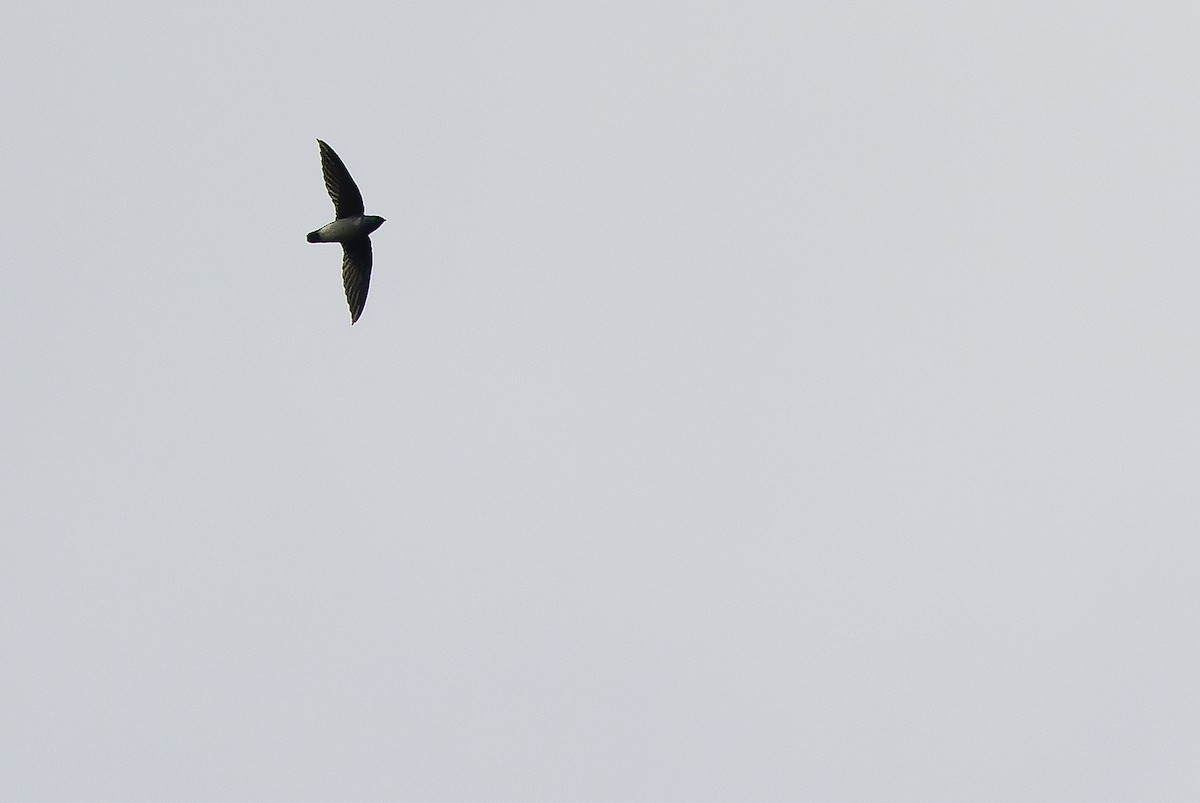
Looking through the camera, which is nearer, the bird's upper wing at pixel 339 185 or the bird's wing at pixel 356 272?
the bird's upper wing at pixel 339 185

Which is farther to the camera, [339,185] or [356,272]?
[356,272]

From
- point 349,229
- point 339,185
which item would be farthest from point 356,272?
point 339,185

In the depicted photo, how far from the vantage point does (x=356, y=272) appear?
5831 centimetres

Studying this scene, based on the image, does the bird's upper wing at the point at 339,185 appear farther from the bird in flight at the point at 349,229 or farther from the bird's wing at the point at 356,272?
the bird's wing at the point at 356,272

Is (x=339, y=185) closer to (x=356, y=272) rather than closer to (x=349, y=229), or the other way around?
(x=349, y=229)

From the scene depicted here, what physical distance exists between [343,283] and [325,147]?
3962mm

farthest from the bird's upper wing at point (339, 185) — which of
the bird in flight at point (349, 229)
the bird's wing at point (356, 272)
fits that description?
the bird's wing at point (356, 272)

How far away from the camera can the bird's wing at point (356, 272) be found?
5803 centimetres

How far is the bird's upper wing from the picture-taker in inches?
2224

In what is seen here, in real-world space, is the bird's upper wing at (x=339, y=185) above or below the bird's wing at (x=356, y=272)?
above

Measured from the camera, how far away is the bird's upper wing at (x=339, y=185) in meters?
56.5

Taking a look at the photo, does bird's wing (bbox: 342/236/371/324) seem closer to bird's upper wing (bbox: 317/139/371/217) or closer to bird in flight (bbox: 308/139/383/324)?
bird in flight (bbox: 308/139/383/324)

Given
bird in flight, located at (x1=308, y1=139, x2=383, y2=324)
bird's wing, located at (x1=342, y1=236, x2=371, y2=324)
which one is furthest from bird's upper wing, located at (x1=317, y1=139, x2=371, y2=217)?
bird's wing, located at (x1=342, y1=236, x2=371, y2=324)

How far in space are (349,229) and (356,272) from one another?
1532 millimetres
